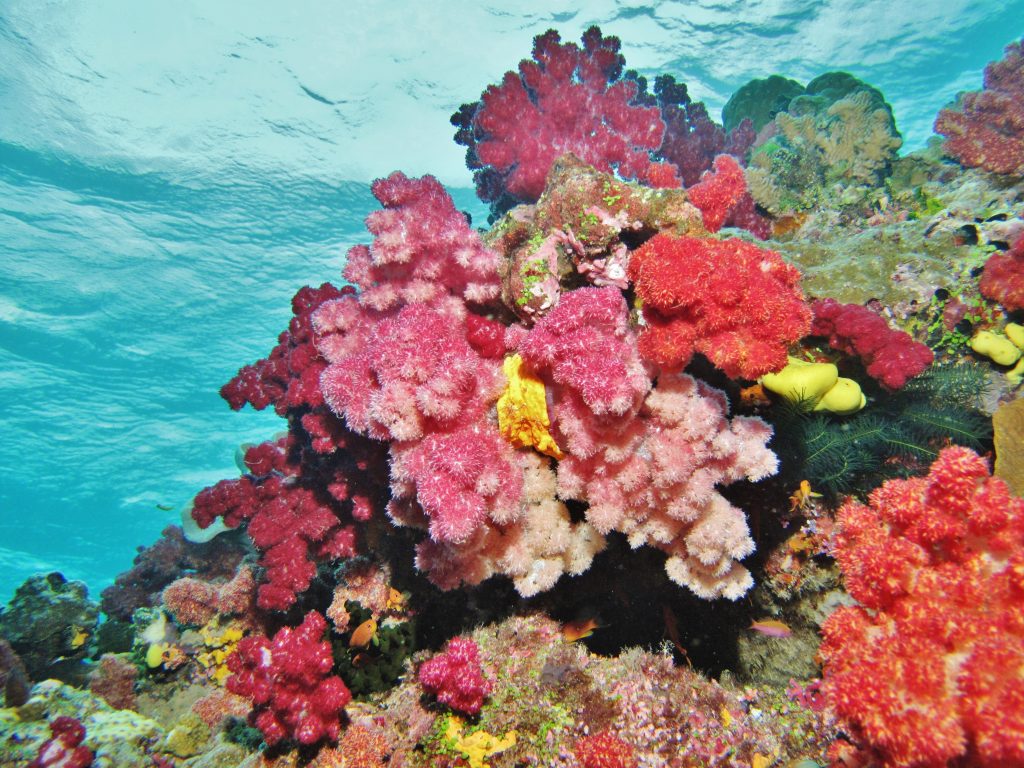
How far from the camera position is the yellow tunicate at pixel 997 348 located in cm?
484

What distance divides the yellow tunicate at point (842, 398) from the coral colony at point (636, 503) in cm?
2

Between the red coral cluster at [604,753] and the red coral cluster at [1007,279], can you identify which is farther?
the red coral cluster at [1007,279]

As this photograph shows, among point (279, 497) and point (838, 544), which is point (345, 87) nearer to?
point (279, 497)

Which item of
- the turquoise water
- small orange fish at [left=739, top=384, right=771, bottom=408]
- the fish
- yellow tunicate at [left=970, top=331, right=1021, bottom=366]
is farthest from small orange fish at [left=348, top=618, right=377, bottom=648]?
the turquoise water

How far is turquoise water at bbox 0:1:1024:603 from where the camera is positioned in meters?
15.8

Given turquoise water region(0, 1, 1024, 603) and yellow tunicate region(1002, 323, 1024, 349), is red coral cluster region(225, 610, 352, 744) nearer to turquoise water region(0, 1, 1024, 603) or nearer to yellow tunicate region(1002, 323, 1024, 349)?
yellow tunicate region(1002, 323, 1024, 349)

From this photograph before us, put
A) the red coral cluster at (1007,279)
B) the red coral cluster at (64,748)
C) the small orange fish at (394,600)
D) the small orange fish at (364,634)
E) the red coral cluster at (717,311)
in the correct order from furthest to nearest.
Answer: the small orange fish at (394,600) → the red coral cluster at (64,748) → the small orange fish at (364,634) → the red coral cluster at (1007,279) → the red coral cluster at (717,311)

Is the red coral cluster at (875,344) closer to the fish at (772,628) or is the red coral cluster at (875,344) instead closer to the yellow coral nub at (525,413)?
the fish at (772,628)

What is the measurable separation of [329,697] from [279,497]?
3.26 m

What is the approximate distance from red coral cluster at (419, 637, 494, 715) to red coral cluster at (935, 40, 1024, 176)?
1052 centimetres

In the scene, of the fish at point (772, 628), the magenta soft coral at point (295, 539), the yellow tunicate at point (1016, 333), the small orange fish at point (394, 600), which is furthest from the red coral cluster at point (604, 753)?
the yellow tunicate at point (1016, 333)

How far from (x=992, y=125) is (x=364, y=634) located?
44.0 ft

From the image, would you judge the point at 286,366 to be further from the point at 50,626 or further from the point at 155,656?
the point at 50,626

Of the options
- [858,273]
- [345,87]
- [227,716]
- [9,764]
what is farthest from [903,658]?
[345,87]
